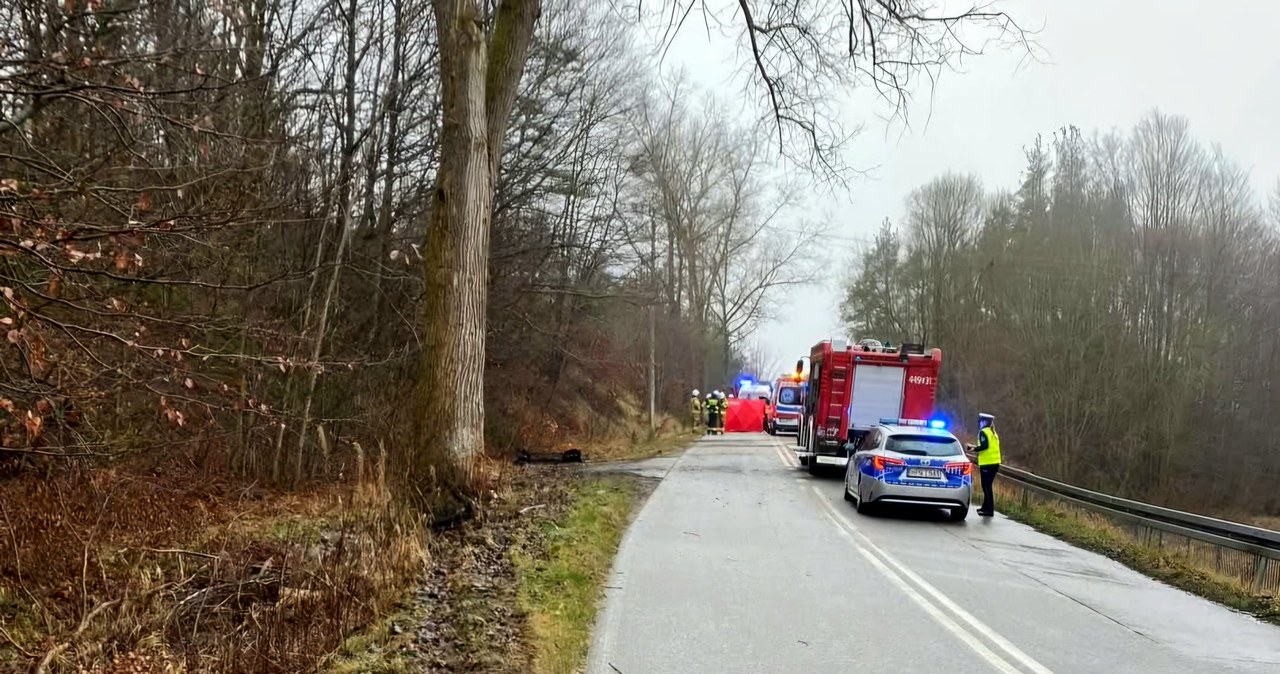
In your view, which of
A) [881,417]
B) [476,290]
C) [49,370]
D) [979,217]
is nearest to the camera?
[49,370]

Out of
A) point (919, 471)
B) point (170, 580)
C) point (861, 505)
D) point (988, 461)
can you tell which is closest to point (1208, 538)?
point (919, 471)

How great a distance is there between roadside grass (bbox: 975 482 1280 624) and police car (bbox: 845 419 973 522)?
1700mm

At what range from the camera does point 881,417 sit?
19.7 metres

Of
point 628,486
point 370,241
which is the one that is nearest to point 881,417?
point 628,486

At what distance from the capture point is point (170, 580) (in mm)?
6824

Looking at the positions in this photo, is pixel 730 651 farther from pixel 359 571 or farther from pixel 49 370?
pixel 49 370

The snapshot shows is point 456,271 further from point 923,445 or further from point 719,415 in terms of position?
point 719,415

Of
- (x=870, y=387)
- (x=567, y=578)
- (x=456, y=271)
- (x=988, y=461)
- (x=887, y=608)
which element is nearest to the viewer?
(x=887, y=608)

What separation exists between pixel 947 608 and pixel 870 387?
12.0 meters

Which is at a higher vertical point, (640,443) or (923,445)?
(923,445)

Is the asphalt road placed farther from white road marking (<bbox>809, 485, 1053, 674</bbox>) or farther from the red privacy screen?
the red privacy screen

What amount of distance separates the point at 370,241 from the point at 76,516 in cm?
1032

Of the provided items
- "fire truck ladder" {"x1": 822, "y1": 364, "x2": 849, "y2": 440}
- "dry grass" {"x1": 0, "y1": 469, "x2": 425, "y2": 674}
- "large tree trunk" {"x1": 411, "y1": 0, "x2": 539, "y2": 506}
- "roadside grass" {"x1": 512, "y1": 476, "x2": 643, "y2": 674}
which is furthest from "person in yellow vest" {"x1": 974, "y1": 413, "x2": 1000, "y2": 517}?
"dry grass" {"x1": 0, "y1": 469, "x2": 425, "y2": 674}

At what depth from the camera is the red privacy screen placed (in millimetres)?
47094
